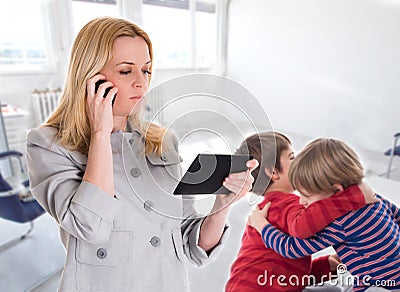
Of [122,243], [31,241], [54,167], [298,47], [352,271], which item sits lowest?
[31,241]

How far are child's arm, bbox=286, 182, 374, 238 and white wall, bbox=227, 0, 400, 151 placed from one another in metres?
0.33

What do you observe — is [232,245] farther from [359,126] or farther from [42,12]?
[42,12]

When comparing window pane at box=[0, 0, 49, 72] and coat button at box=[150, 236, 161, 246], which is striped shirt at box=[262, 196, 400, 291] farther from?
window pane at box=[0, 0, 49, 72]

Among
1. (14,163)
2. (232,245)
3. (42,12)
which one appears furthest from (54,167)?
(42,12)

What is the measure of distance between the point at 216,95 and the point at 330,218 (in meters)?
0.47

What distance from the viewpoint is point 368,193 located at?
78 centimetres

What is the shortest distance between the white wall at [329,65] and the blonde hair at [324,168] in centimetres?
23

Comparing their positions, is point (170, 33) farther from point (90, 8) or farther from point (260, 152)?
point (260, 152)

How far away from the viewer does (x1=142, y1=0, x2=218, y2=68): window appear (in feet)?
7.38

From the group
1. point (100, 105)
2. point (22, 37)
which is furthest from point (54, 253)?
point (22, 37)

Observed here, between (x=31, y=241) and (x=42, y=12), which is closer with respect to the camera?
(x=31, y=241)

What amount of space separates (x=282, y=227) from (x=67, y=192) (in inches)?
22.9

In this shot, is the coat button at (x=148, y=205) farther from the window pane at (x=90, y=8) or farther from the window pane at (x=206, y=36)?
the window pane at (x=90, y=8)

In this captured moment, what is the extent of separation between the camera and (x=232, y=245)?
145 cm
